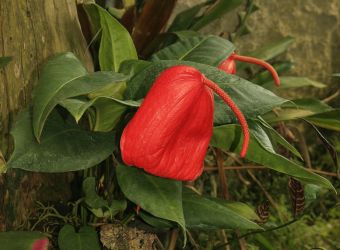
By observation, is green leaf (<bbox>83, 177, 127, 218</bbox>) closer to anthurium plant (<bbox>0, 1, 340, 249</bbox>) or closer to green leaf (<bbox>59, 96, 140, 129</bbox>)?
anthurium plant (<bbox>0, 1, 340, 249</bbox>)

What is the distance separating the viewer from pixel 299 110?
4.09ft

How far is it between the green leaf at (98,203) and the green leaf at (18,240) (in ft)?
0.37

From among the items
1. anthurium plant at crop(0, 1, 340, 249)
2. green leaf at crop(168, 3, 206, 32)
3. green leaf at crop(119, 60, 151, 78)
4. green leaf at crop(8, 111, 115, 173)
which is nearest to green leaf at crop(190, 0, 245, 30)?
green leaf at crop(168, 3, 206, 32)

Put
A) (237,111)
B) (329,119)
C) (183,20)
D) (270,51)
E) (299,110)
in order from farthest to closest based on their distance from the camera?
(270,51) → (183,20) → (299,110) → (329,119) → (237,111)

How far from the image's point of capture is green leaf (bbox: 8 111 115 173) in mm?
725

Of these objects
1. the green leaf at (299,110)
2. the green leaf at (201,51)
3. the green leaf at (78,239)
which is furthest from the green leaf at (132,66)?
the green leaf at (299,110)

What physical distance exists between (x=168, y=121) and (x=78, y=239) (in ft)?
1.22

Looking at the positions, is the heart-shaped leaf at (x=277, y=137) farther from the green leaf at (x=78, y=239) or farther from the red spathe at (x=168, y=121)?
the green leaf at (x=78, y=239)

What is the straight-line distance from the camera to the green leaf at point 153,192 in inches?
30.2

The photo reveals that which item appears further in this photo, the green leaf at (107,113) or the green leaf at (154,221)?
the green leaf at (154,221)

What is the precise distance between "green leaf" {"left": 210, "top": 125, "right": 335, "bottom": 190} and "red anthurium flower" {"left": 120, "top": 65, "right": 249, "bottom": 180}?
0.14m

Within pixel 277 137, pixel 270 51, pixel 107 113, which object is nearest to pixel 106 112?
pixel 107 113

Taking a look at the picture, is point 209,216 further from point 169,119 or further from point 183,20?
point 183,20

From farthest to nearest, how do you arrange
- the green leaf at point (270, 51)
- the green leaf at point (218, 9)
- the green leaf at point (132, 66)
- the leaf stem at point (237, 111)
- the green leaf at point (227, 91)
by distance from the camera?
1. the green leaf at point (270, 51)
2. the green leaf at point (218, 9)
3. the green leaf at point (132, 66)
4. the green leaf at point (227, 91)
5. the leaf stem at point (237, 111)
